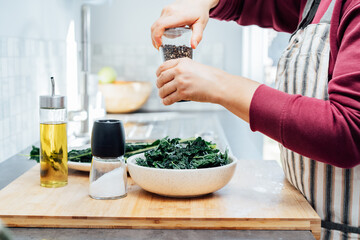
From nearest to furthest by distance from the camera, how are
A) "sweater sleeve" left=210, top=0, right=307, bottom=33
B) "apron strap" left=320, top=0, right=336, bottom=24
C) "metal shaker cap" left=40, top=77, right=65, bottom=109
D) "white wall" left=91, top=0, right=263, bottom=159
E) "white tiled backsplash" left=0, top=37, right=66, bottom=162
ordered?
"apron strap" left=320, top=0, right=336, bottom=24 → "metal shaker cap" left=40, top=77, right=65, bottom=109 → "sweater sleeve" left=210, top=0, right=307, bottom=33 → "white tiled backsplash" left=0, top=37, right=66, bottom=162 → "white wall" left=91, top=0, right=263, bottom=159

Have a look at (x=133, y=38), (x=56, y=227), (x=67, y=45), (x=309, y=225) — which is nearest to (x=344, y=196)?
(x=309, y=225)

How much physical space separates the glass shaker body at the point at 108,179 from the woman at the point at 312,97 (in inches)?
8.0

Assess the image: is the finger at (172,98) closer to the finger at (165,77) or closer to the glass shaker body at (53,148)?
the finger at (165,77)

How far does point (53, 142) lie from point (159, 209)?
1.16 ft

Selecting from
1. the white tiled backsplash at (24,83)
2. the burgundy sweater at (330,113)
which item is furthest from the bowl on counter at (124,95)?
the burgundy sweater at (330,113)

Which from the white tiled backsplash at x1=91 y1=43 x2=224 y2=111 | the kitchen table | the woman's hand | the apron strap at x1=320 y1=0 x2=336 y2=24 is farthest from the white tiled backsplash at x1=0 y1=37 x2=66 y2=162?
the apron strap at x1=320 y1=0 x2=336 y2=24

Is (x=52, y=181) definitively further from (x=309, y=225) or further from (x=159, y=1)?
(x=159, y=1)

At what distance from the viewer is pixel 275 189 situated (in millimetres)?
1196

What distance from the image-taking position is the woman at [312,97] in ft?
2.82

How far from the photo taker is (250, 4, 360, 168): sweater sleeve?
845mm

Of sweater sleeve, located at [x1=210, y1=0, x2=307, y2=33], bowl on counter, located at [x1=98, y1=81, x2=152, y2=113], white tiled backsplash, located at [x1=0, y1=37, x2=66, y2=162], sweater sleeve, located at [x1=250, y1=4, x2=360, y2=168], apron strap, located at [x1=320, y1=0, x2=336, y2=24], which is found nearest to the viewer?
sweater sleeve, located at [x1=250, y1=4, x2=360, y2=168]

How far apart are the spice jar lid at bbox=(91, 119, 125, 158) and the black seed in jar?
240 millimetres

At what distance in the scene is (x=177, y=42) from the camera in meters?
1.20

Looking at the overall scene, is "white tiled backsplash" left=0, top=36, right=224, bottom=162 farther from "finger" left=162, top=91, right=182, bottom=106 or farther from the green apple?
"finger" left=162, top=91, right=182, bottom=106
